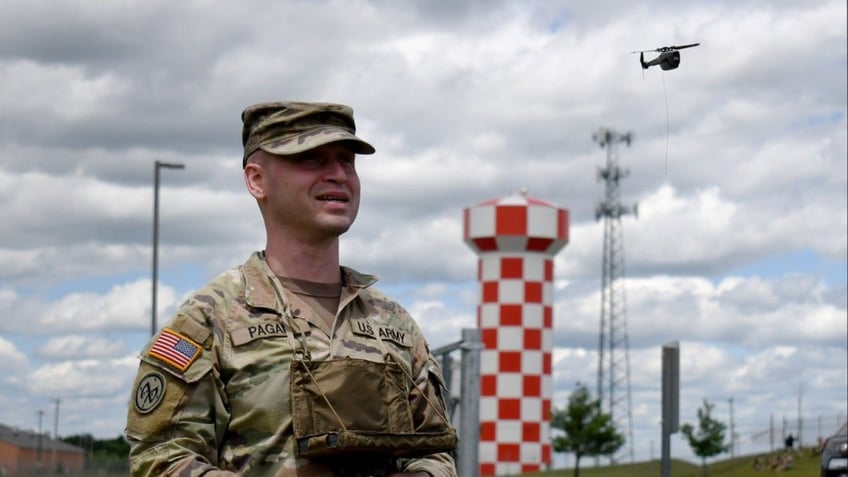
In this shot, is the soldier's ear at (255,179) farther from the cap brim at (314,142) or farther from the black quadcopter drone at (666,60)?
the black quadcopter drone at (666,60)

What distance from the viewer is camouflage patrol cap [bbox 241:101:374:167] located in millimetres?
3867

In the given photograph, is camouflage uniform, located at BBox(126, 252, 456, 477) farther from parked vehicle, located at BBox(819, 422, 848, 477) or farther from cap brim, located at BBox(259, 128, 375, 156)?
parked vehicle, located at BBox(819, 422, 848, 477)

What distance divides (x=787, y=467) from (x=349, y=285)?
106 feet

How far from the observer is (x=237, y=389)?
12.2 feet

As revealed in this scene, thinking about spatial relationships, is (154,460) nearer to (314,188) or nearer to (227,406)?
(227,406)

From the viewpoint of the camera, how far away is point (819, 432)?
129ft

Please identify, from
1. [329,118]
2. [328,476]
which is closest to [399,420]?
[328,476]

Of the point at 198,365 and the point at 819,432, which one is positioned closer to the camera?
the point at 198,365

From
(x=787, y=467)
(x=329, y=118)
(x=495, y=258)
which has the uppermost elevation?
(x=495, y=258)

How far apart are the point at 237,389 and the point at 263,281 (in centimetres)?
37

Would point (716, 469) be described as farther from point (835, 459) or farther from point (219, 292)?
point (219, 292)

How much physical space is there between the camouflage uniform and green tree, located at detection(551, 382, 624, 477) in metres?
34.5

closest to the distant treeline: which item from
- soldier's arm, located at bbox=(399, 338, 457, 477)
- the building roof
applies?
the building roof

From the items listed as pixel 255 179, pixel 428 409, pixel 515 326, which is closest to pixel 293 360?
pixel 428 409
